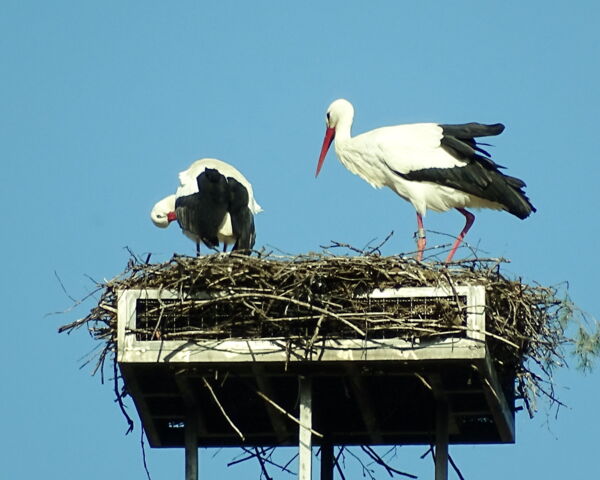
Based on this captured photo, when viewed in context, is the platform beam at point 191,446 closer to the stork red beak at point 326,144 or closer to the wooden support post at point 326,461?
the wooden support post at point 326,461

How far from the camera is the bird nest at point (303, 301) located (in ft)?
38.1

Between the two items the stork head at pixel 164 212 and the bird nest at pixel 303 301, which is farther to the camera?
the stork head at pixel 164 212

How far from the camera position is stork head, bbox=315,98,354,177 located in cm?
1562

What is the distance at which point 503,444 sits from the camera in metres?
13.1

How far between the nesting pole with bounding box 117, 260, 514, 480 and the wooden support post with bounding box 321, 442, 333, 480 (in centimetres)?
32

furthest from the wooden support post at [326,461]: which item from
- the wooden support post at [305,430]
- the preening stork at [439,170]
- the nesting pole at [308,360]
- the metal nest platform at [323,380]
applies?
the preening stork at [439,170]

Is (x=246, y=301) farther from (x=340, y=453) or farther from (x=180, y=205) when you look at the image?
(x=180, y=205)

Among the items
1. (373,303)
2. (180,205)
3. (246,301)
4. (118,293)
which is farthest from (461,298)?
(180,205)

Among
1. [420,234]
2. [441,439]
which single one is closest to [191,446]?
[441,439]

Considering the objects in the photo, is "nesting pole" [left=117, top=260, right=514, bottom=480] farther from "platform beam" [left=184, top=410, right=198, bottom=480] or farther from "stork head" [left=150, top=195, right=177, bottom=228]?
"stork head" [left=150, top=195, right=177, bottom=228]

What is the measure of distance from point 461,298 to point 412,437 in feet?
5.94

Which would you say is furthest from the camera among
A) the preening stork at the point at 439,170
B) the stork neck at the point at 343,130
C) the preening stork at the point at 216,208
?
the stork neck at the point at 343,130

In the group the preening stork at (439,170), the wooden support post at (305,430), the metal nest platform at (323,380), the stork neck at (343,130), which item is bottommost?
the wooden support post at (305,430)

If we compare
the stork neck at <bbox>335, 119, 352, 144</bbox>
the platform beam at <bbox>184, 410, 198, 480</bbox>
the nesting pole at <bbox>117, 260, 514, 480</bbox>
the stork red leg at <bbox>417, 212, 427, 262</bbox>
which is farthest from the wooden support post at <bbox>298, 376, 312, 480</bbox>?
the stork neck at <bbox>335, 119, 352, 144</bbox>
